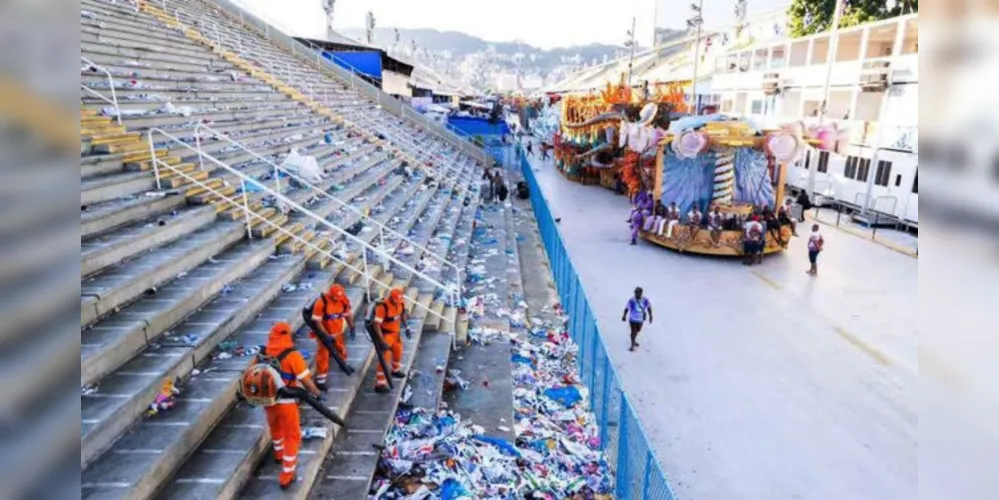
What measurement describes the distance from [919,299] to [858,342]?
11.5 m

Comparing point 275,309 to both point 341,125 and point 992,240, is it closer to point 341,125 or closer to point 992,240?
point 992,240

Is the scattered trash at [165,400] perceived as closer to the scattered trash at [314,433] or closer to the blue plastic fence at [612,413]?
the scattered trash at [314,433]

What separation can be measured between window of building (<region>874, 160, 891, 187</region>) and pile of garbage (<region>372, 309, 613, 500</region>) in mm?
16557

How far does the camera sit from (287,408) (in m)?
5.10

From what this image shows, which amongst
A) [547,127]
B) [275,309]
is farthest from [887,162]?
[547,127]

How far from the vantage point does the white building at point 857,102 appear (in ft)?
61.8

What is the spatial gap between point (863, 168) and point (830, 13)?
50.2ft

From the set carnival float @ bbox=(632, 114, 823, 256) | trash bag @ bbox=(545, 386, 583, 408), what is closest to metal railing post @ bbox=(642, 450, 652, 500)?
trash bag @ bbox=(545, 386, 583, 408)

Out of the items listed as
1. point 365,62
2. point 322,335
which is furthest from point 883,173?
point 365,62

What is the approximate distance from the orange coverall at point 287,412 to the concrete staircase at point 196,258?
25 centimetres

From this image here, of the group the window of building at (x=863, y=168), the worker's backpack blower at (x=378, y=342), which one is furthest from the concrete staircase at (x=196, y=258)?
the window of building at (x=863, y=168)

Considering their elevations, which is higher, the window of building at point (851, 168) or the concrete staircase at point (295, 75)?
the concrete staircase at point (295, 75)

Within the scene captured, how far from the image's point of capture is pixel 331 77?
25.9m

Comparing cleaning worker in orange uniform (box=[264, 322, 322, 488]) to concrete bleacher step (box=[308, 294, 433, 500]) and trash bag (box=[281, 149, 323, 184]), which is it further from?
trash bag (box=[281, 149, 323, 184])
